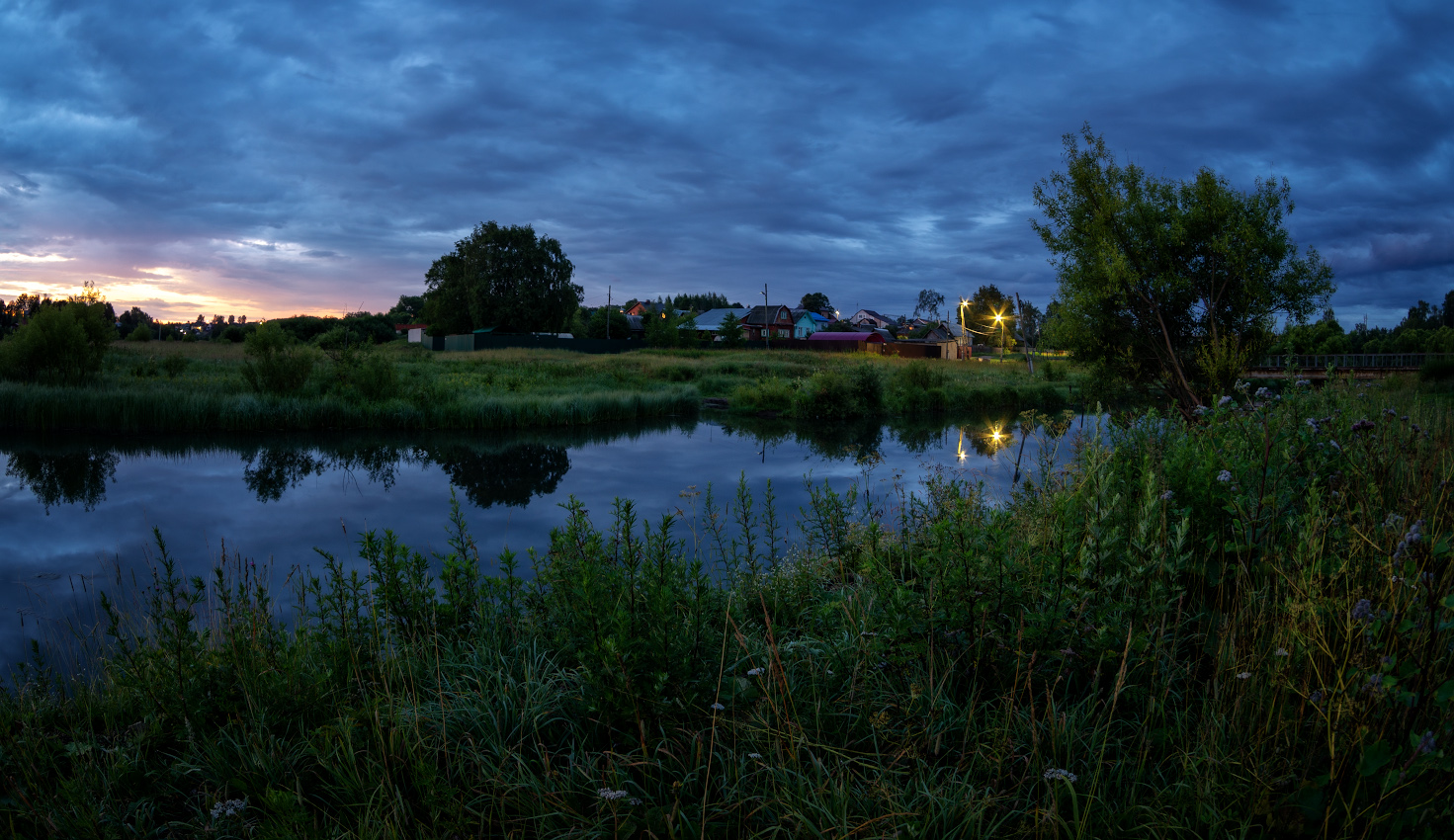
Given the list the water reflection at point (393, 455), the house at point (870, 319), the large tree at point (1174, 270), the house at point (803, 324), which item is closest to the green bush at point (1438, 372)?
the large tree at point (1174, 270)

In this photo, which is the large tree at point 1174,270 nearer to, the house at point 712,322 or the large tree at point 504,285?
the large tree at point 504,285

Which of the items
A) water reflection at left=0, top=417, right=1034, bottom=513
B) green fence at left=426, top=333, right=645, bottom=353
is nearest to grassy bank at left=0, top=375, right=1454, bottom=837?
water reflection at left=0, top=417, right=1034, bottom=513

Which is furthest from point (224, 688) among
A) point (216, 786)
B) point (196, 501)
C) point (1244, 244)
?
point (1244, 244)

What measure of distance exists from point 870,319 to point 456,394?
95.6 m

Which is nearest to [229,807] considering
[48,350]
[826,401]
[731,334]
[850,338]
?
[48,350]

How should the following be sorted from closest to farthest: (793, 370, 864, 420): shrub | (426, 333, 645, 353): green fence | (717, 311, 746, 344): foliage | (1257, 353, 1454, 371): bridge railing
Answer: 1. (793, 370, 864, 420): shrub
2. (1257, 353, 1454, 371): bridge railing
3. (426, 333, 645, 353): green fence
4. (717, 311, 746, 344): foliage

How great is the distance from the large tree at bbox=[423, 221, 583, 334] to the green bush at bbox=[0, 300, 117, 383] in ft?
114

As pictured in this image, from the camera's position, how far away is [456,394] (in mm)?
21391

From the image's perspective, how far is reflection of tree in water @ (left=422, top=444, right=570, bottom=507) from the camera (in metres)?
11.6

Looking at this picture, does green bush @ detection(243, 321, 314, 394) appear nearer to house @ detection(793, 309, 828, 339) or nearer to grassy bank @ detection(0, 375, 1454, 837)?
grassy bank @ detection(0, 375, 1454, 837)

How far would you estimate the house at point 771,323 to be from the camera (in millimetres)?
72625

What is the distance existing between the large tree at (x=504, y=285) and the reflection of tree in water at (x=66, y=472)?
40.4m

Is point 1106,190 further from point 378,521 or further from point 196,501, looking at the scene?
point 196,501

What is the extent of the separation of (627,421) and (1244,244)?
18.1m
